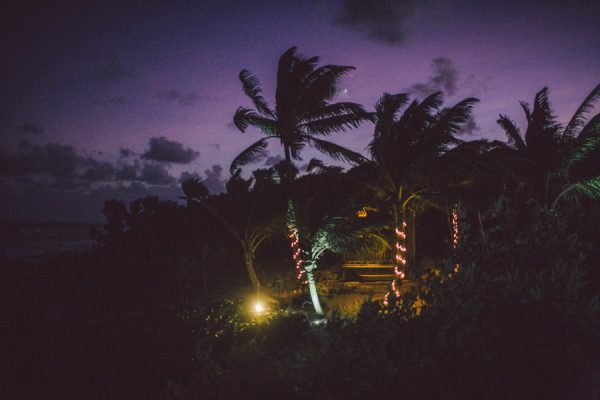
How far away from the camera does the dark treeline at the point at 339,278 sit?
313cm

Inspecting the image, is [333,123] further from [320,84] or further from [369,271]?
[369,271]

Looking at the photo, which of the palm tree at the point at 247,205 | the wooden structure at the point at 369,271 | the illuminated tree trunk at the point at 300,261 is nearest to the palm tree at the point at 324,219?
the illuminated tree trunk at the point at 300,261

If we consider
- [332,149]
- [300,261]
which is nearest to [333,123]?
[332,149]

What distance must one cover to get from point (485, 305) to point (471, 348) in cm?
61

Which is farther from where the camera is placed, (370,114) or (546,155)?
(546,155)

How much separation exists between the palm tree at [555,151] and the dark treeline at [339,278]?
6cm

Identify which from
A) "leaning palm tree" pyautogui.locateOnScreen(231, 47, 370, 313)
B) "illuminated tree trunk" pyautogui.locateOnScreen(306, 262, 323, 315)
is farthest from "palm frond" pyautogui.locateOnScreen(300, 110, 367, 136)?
"illuminated tree trunk" pyautogui.locateOnScreen(306, 262, 323, 315)

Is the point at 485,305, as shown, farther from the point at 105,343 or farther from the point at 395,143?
the point at 395,143

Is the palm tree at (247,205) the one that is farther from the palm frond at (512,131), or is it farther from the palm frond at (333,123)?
the palm frond at (512,131)

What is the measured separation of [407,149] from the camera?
11.2m

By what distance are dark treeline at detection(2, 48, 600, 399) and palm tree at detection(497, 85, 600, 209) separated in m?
0.06

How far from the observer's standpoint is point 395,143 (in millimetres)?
11117

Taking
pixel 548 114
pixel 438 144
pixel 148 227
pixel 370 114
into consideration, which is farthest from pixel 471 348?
pixel 148 227

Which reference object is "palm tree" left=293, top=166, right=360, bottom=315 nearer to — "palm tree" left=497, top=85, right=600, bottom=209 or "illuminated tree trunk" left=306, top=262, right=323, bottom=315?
"illuminated tree trunk" left=306, top=262, right=323, bottom=315
